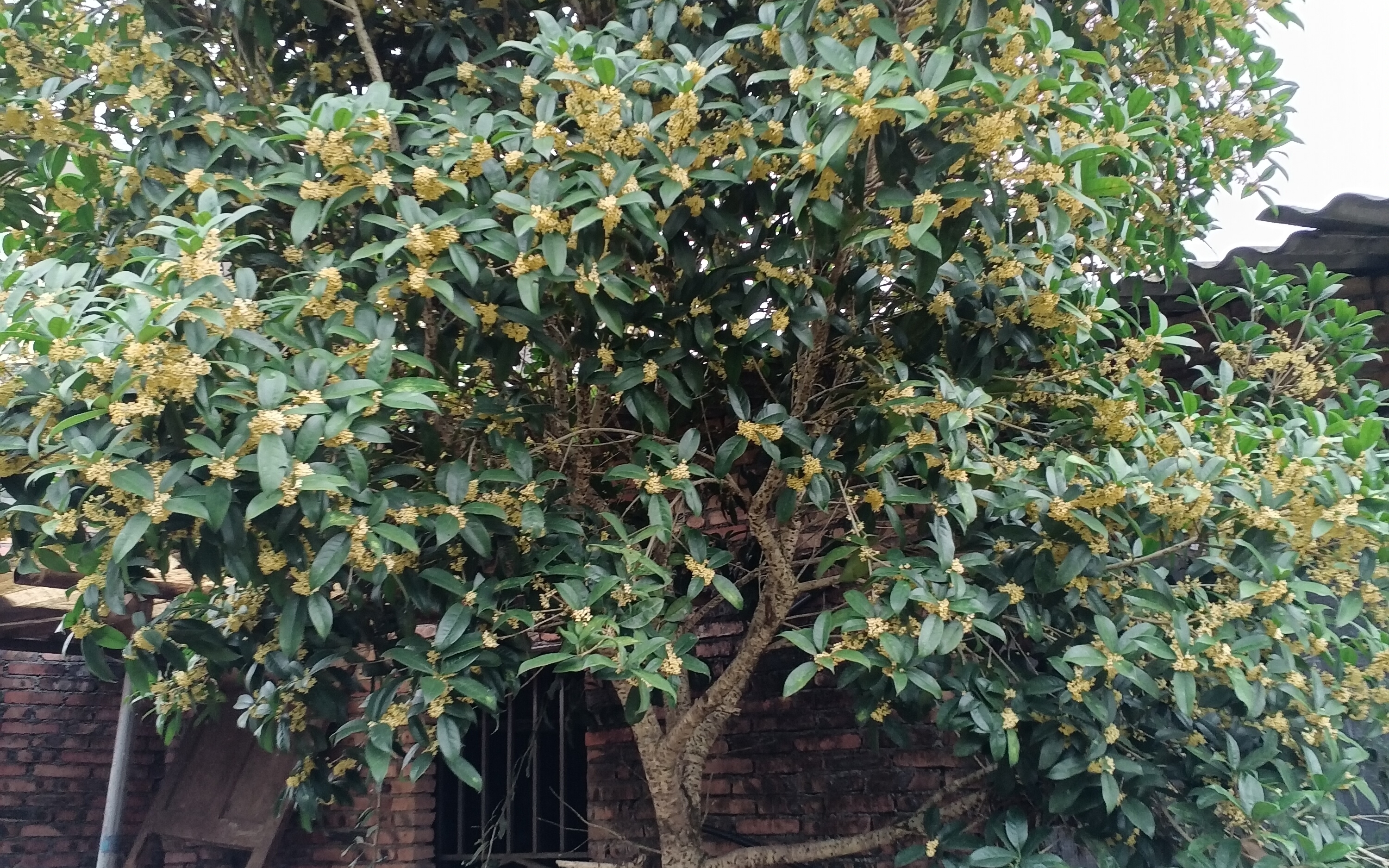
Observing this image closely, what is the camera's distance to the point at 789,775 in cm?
352

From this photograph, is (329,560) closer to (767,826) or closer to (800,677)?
(800,677)

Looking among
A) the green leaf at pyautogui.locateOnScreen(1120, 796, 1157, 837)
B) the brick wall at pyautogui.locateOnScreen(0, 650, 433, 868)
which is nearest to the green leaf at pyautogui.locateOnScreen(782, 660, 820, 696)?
the green leaf at pyautogui.locateOnScreen(1120, 796, 1157, 837)

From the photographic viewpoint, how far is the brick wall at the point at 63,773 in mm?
5410

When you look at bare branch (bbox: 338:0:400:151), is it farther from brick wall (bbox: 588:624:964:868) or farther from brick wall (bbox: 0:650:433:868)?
brick wall (bbox: 0:650:433:868)

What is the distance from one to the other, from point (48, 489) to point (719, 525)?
8.19 ft

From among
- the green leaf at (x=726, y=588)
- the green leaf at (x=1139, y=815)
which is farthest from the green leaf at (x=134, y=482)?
the green leaf at (x=1139, y=815)

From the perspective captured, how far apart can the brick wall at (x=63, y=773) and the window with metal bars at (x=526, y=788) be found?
1.06 metres

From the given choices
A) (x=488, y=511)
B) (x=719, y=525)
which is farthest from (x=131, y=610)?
(x=488, y=511)

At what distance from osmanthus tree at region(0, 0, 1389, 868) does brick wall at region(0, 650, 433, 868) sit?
3.67 metres

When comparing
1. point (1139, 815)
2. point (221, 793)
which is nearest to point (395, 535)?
point (1139, 815)

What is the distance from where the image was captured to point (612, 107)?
2025 mm

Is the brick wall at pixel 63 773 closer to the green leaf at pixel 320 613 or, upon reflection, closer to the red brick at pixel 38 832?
the red brick at pixel 38 832

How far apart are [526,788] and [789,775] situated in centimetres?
151

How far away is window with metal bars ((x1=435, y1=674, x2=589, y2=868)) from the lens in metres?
4.09
